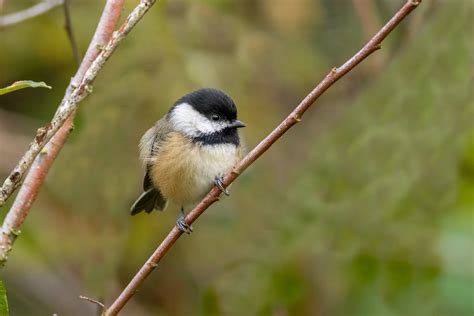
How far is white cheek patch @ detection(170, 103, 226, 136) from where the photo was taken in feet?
10.9

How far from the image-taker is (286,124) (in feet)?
6.55

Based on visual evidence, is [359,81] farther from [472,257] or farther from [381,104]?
[472,257]

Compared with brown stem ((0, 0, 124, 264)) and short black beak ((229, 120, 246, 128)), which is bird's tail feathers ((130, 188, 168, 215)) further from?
brown stem ((0, 0, 124, 264))

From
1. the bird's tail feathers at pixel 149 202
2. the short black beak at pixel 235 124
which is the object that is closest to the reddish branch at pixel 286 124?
the short black beak at pixel 235 124

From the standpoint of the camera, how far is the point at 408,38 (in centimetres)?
454

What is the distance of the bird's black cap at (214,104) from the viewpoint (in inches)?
132

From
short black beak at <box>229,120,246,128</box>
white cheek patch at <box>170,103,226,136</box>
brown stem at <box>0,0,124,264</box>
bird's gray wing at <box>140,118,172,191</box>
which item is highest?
short black beak at <box>229,120,246,128</box>

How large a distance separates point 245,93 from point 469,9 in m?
1.45

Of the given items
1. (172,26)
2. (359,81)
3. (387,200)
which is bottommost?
(387,200)

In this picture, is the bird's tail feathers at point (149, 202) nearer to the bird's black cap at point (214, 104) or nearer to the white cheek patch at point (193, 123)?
the white cheek patch at point (193, 123)

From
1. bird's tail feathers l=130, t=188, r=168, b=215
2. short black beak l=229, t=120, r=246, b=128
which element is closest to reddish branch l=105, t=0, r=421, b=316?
short black beak l=229, t=120, r=246, b=128

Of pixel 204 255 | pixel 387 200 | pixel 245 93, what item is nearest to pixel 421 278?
pixel 387 200

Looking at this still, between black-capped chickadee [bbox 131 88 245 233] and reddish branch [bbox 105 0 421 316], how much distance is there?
857 mm

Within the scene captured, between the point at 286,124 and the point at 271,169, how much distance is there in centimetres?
273
